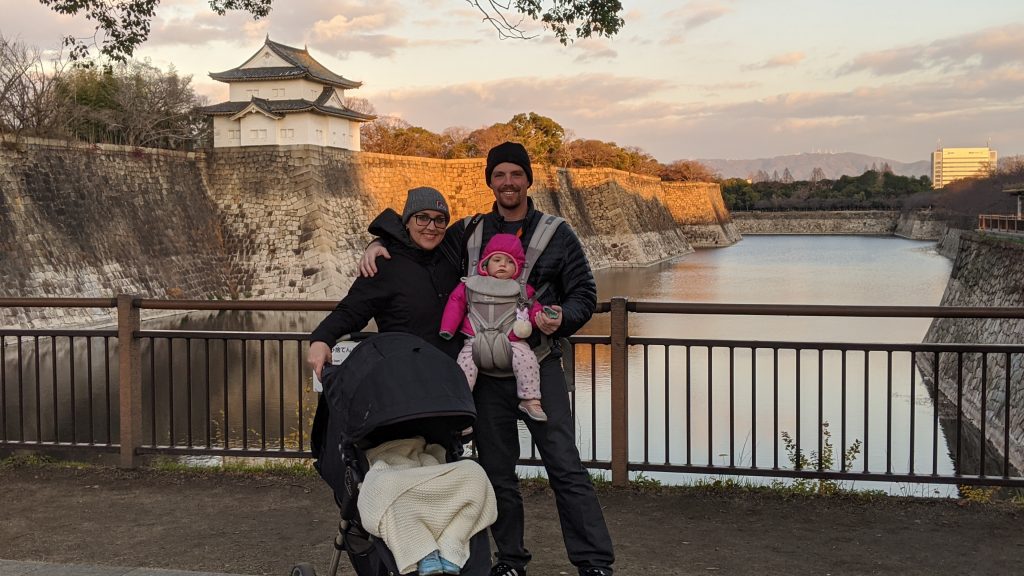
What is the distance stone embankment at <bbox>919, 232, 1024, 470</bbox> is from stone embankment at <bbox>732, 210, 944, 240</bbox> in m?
81.9

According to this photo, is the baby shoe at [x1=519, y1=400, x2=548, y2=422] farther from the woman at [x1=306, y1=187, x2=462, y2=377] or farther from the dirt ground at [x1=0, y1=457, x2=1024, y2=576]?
the dirt ground at [x1=0, y1=457, x2=1024, y2=576]

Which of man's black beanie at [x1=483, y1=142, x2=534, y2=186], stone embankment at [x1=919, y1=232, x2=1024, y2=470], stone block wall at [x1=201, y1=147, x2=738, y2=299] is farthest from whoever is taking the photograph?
stone block wall at [x1=201, y1=147, x2=738, y2=299]

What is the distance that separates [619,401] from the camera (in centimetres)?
497

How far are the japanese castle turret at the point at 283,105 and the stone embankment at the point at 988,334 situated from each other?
85.8ft

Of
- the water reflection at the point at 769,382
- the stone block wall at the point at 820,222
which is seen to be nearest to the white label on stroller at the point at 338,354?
the water reflection at the point at 769,382

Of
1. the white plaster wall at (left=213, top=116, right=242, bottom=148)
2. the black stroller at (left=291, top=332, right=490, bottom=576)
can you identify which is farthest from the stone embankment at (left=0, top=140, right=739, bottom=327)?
the black stroller at (left=291, top=332, right=490, bottom=576)

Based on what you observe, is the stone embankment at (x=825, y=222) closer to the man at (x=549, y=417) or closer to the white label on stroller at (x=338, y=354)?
the man at (x=549, y=417)

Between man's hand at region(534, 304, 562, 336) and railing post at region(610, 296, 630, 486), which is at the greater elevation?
man's hand at region(534, 304, 562, 336)

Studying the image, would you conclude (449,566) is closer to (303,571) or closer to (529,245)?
(303,571)

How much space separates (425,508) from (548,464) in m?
0.89

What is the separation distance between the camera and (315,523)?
445 cm

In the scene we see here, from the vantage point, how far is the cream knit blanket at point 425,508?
2504 millimetres

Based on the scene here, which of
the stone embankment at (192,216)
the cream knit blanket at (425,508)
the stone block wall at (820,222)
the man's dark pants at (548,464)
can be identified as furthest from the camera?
the stone block wall at (820,222)

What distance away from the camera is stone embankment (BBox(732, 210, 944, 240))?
10342cm
